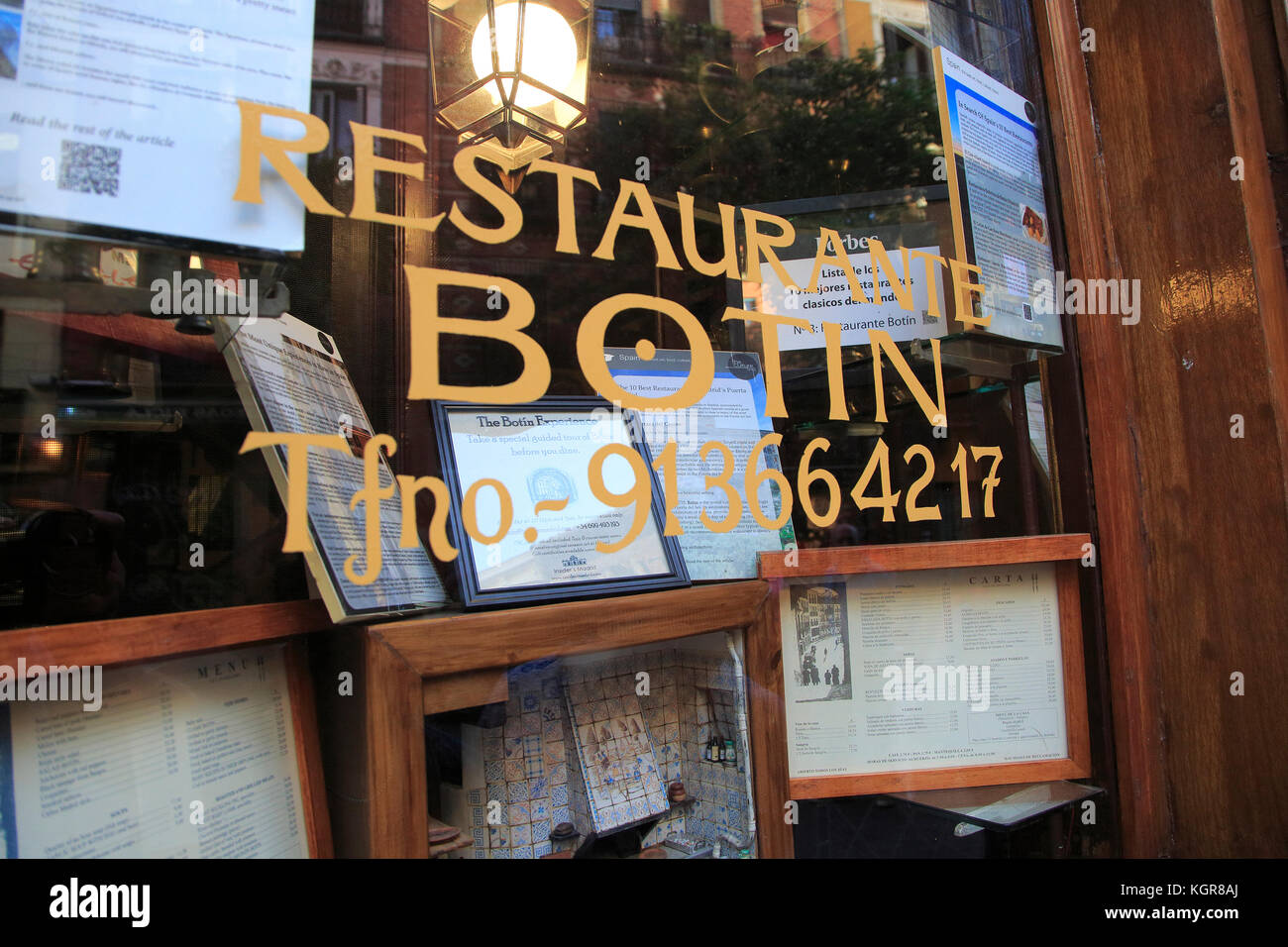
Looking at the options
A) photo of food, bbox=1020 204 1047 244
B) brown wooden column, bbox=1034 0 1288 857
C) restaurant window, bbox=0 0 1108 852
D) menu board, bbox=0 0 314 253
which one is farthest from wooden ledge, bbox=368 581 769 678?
photo of food, bbox=1020 204 1047 244

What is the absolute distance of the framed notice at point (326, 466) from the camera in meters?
1.03

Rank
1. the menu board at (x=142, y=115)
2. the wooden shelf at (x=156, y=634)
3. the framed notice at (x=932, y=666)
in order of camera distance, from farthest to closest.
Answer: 1. the framed notice at (x=932, y=666)
2. the menu board at (x=142, y=115)
3. the wooden shelf at (x=156, y=634)

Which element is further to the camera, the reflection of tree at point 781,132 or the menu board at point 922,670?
the reflection of tree at point 781,132

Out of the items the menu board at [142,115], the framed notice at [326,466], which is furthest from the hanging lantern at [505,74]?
the framed notice at [326,466]

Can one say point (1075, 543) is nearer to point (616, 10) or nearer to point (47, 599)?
point (616, 10)

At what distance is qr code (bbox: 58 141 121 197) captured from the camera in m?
0.97

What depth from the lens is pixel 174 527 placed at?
1.14 metres

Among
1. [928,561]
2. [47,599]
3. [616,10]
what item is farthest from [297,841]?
[616,10]

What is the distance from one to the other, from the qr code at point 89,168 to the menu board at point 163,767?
2.02 feet

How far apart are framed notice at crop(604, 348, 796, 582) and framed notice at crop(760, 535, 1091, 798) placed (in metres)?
0.11

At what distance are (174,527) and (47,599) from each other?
0.18m

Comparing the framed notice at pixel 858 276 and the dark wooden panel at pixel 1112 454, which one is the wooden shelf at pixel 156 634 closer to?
the framed notice at pixel 858 276

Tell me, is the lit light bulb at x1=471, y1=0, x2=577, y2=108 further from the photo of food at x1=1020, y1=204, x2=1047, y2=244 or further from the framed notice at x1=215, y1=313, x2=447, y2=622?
the photo of food at x1=1020, y1=204, x2=1047, y2=244

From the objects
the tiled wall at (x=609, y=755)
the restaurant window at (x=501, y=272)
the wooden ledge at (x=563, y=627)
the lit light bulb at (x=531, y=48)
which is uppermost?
the lit light bulb at (x=531, y=48)
